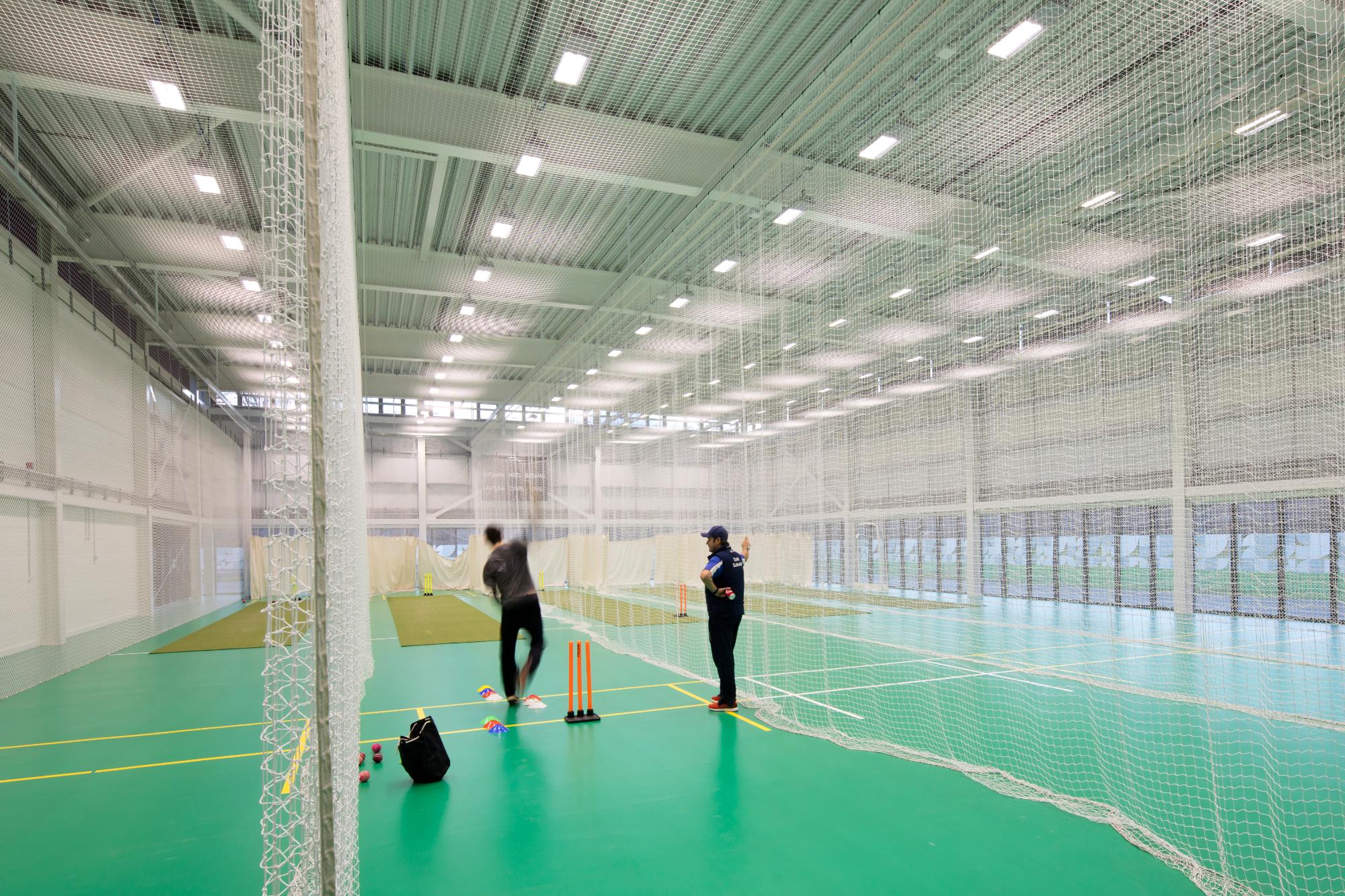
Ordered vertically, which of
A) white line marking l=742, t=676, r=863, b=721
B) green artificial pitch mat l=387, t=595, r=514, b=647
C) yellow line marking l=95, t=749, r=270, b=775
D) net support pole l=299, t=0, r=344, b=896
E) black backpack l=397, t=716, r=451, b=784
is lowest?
green artificial pitch mat l=387, t=595, r=514, b=647

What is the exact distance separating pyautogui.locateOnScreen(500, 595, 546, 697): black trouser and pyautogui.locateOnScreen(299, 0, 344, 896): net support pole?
4.40 meters

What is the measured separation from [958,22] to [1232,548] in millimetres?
5640

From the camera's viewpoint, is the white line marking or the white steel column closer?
the white line marking

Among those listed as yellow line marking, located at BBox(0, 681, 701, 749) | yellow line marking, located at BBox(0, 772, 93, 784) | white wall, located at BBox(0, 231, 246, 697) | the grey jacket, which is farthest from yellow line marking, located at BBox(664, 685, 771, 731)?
white wall, located at BBox(0, 231, 246, 697)

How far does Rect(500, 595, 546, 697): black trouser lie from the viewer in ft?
20.5

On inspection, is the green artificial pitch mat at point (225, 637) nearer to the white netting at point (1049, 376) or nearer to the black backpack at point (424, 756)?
the black backpack at point (424, 756)

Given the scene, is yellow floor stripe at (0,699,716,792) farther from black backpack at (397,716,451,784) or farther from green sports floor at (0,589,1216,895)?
black backpack at (397,716,451,784)

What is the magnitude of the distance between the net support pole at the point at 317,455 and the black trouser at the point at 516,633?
14.4ft

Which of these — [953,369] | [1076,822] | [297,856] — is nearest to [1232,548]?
[953,369]

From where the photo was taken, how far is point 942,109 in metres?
6.14

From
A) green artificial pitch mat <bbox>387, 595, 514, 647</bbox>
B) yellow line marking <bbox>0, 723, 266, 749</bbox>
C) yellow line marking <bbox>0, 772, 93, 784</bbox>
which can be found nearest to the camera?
yellow line marking <bbox>0, 772, 93, 784</bbox>

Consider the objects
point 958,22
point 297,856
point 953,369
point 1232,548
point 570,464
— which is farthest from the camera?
point 570,464

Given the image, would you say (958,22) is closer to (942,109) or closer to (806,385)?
(942,109)

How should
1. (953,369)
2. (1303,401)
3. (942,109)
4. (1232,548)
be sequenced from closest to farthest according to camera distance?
1. (1303,401)
2. (942,109)
3. (1232,548)
4. (953,369)
